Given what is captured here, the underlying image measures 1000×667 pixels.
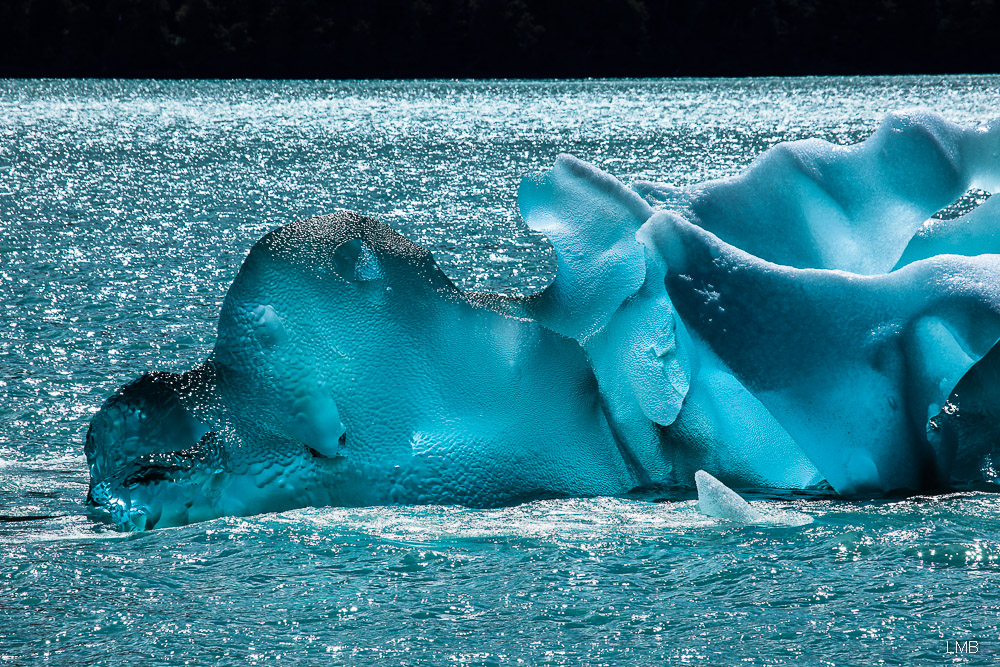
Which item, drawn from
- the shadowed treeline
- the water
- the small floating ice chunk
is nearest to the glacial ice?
the small floating ice chunk

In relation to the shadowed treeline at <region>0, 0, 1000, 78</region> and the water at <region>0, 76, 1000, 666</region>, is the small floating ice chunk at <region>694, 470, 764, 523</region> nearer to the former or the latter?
the water at <region>0, 76, 1000, 666</region>

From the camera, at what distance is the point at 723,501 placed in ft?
16.8

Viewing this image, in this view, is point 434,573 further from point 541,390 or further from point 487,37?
point 487,37

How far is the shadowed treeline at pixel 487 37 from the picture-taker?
258ft

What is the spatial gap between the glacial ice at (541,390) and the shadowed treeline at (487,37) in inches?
2967

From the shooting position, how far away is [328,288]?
216 inches

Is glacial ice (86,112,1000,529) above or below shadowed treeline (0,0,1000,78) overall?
below

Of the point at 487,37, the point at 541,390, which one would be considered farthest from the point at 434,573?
the point at 487,37

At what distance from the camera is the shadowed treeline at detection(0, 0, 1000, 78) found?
7862 centimetres

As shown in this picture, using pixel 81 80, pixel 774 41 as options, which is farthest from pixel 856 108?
pixel 81 80

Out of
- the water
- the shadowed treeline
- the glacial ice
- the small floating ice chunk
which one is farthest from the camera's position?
the shadowed treeline

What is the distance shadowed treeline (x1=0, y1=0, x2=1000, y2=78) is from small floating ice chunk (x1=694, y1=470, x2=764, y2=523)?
76100mm

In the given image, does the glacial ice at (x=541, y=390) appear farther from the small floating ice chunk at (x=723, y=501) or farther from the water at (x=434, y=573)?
the water at (x=434, y=573)

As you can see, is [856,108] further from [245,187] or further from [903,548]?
[903,548]
